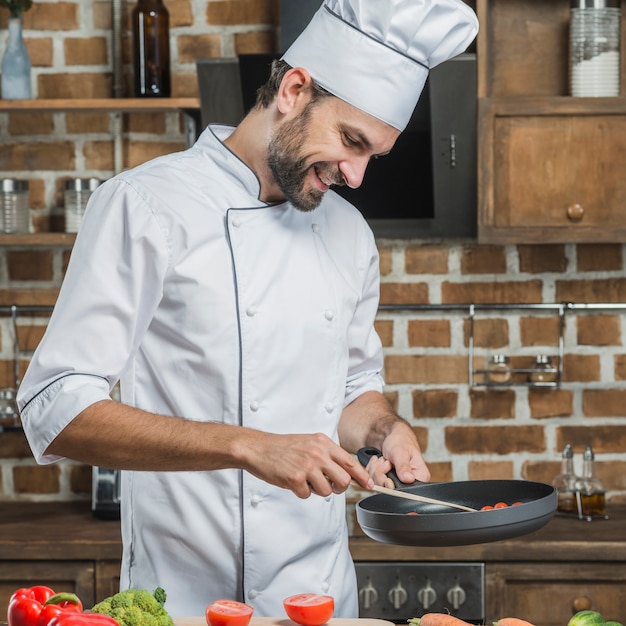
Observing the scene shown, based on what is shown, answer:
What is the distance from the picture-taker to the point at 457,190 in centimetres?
236

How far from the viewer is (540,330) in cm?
248

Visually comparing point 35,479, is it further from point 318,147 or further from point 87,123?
point 318,147

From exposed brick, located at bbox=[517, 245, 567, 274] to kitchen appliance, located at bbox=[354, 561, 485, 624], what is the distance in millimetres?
784

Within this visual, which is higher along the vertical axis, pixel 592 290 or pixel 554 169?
pixel 554 169

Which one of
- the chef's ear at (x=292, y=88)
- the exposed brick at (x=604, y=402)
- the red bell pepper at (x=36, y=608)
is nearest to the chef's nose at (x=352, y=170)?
the chef's ear at (x=292, y=88)

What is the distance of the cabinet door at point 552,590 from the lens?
2049 millimetres

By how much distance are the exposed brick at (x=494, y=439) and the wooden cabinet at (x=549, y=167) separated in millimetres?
520

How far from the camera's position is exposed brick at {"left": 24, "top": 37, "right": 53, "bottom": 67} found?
2.49m

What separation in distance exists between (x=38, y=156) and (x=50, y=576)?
105 centimetres

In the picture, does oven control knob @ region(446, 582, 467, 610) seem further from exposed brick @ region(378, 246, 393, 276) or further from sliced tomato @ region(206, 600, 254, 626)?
sliced tomato @ region(206, 600, 254, 626)

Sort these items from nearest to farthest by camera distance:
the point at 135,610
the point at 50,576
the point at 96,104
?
1. the point at 135,610
2. the point at 50,576
3. the point at 96,104

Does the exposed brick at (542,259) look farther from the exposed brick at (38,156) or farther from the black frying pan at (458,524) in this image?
the black frying pan at (458,524)

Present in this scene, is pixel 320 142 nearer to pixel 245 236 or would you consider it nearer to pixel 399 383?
pixel 245 236

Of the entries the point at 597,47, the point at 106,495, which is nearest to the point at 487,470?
the point at 106,495
